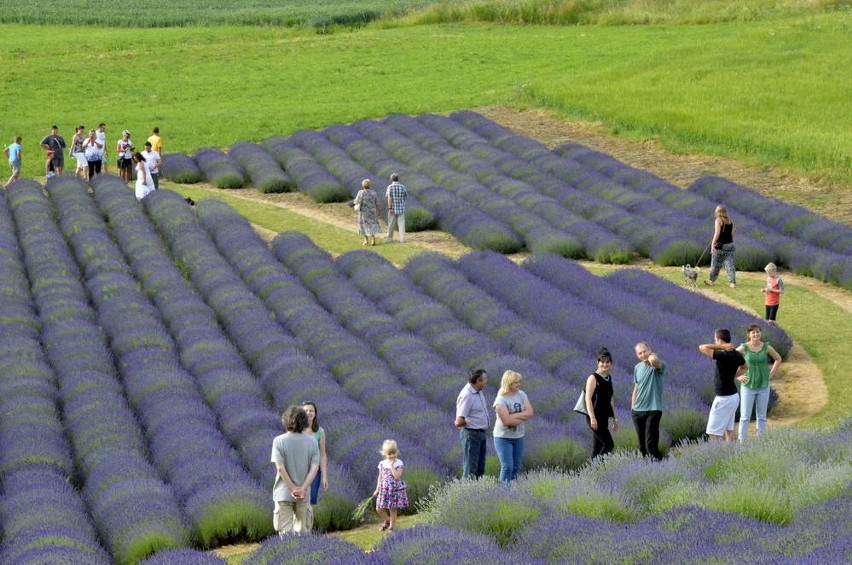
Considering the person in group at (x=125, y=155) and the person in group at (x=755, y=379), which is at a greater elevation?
the person in group at (x=755, y=379)

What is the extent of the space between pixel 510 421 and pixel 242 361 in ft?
Answer: 18.4

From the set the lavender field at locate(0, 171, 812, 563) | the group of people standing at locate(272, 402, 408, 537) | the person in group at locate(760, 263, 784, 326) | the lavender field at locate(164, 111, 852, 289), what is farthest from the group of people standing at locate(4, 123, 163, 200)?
the group of people standing at locate(272, 402, 408, 537)

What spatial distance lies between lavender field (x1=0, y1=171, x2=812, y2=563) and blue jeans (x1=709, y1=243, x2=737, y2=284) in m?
1.06

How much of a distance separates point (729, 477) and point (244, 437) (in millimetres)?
5000

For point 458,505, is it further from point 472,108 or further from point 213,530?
point 472,108

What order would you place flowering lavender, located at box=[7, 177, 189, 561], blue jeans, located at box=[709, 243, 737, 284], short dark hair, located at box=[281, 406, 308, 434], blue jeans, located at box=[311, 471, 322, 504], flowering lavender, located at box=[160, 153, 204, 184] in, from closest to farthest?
short dark hair, located at box=[281, 406, 308, 434], flowering lavender, located at box=[7, 177, 189, 561], blue jeans, located at box=[311, 471, 322, 504], blue jeans, located at box=[709, 243, 737, 284], flowering lavender, located at box=[160, 153, 204, 184]

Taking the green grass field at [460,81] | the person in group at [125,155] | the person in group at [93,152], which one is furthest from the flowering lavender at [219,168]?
the person in group at [93,152]

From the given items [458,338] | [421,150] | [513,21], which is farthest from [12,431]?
[513,21]

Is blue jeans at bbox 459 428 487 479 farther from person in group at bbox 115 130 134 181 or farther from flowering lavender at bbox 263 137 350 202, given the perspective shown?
person in group at bbox 115 130 134 181

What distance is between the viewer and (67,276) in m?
19.8

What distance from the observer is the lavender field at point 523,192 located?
21.3 meters

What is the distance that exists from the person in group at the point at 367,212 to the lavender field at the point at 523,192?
1.43 m

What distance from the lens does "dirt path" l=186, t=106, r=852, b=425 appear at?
1477 centimetres

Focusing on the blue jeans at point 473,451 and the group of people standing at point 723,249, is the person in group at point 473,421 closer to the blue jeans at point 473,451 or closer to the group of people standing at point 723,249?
the blue jeans at point 473,451
